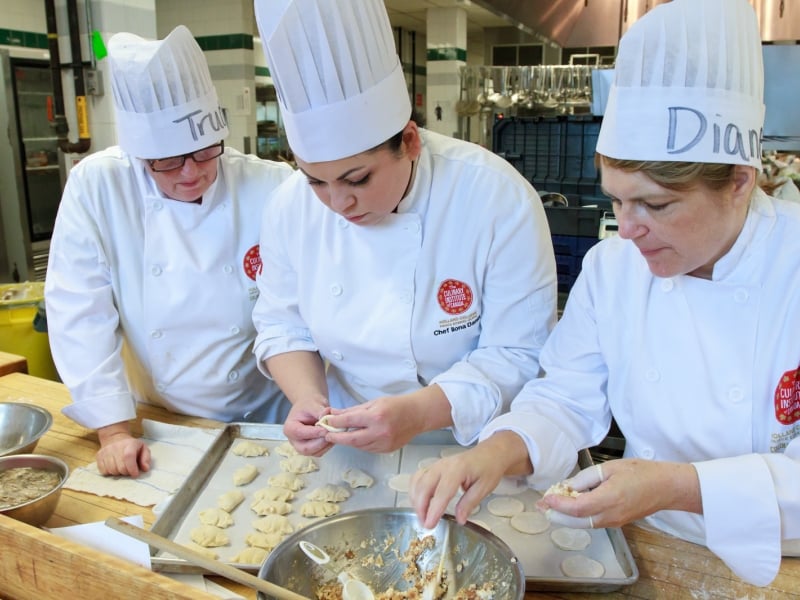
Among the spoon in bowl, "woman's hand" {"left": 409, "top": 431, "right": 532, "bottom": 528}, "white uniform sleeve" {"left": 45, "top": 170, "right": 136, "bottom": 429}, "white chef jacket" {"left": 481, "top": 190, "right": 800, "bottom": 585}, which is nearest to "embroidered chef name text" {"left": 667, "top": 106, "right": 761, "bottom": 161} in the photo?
"white chef jacket" {"left": 481, "top": 190, "right": 800, "bottom": 585}

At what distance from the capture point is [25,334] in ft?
10.6

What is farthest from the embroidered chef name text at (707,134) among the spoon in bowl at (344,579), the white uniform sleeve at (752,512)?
the spoon in bowl at (344,579)

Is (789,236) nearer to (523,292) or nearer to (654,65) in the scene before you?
(654,65)

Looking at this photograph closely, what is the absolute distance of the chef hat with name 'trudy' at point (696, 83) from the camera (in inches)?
43.1

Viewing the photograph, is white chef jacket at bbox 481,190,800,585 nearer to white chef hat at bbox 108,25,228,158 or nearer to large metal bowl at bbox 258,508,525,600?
large metal bowl at bbox 258,508,525,600

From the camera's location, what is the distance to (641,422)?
1.37 metres

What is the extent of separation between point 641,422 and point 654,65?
0.67 metres

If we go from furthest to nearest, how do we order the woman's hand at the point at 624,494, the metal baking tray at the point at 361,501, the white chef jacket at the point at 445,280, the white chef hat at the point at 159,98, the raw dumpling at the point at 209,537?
the white chef hat at the point at 159,98 < the white chef jacket at the point at 445,280 < the raw dumpling at the point at 209,537 < the metal baking tray at the point at 361,501 < the woman's hand at the point at 624,494

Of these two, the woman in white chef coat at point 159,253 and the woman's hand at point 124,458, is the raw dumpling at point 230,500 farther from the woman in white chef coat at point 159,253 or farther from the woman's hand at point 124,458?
the woman in white chef coat at point 159,253

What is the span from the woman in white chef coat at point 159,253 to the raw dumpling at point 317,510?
1.95ft

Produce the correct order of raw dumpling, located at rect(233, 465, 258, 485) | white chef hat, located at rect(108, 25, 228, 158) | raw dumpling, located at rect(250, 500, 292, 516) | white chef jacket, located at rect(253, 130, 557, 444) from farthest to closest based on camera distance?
white chef hat, located at rect(108, 25, 228, 158) → white chef jacket, located at rect(253, 130, 557, 444) → raw dumpling, located at rect(233, 465, 258, 485) → raw dumpling, located at rect(250, 500, 292, 516)

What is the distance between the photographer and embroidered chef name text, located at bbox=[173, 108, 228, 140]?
179 centimetres

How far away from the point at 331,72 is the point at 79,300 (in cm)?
95

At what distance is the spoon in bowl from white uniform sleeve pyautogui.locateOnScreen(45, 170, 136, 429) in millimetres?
823
